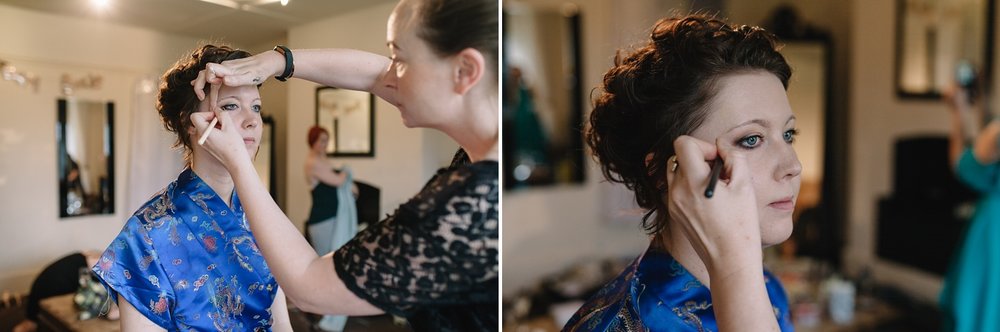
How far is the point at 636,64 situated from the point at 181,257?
440 mm

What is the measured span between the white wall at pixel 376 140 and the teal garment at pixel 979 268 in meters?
2.36

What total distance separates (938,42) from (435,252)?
3105 millimetres

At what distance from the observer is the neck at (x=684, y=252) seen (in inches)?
26.4

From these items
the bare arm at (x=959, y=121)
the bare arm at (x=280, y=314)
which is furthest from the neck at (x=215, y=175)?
the bare arm at (x=959, y=121)

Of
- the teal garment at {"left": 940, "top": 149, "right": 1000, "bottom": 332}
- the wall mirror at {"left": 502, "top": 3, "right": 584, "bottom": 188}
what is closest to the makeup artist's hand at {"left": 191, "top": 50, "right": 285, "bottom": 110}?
the wall mirror at {"left": 502, "top": 3, "right": 584, "bottom": 188}

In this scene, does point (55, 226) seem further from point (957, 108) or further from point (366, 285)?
point (957, 108)

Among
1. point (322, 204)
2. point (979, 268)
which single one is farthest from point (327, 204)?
point (979, 268)

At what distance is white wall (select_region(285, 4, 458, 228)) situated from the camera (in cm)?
64

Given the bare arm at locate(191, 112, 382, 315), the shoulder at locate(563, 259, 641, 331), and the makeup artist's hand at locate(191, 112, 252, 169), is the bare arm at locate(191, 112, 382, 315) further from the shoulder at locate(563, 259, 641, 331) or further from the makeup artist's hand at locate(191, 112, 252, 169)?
the shoulder at locate(563, 259, 641, 331)

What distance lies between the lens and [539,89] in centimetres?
266

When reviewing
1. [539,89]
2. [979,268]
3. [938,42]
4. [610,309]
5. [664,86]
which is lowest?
[979,268]

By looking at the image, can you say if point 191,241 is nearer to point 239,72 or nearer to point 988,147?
point 239,72

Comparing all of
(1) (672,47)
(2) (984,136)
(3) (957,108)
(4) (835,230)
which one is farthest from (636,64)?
(4) (835,230)

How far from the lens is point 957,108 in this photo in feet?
9.38
